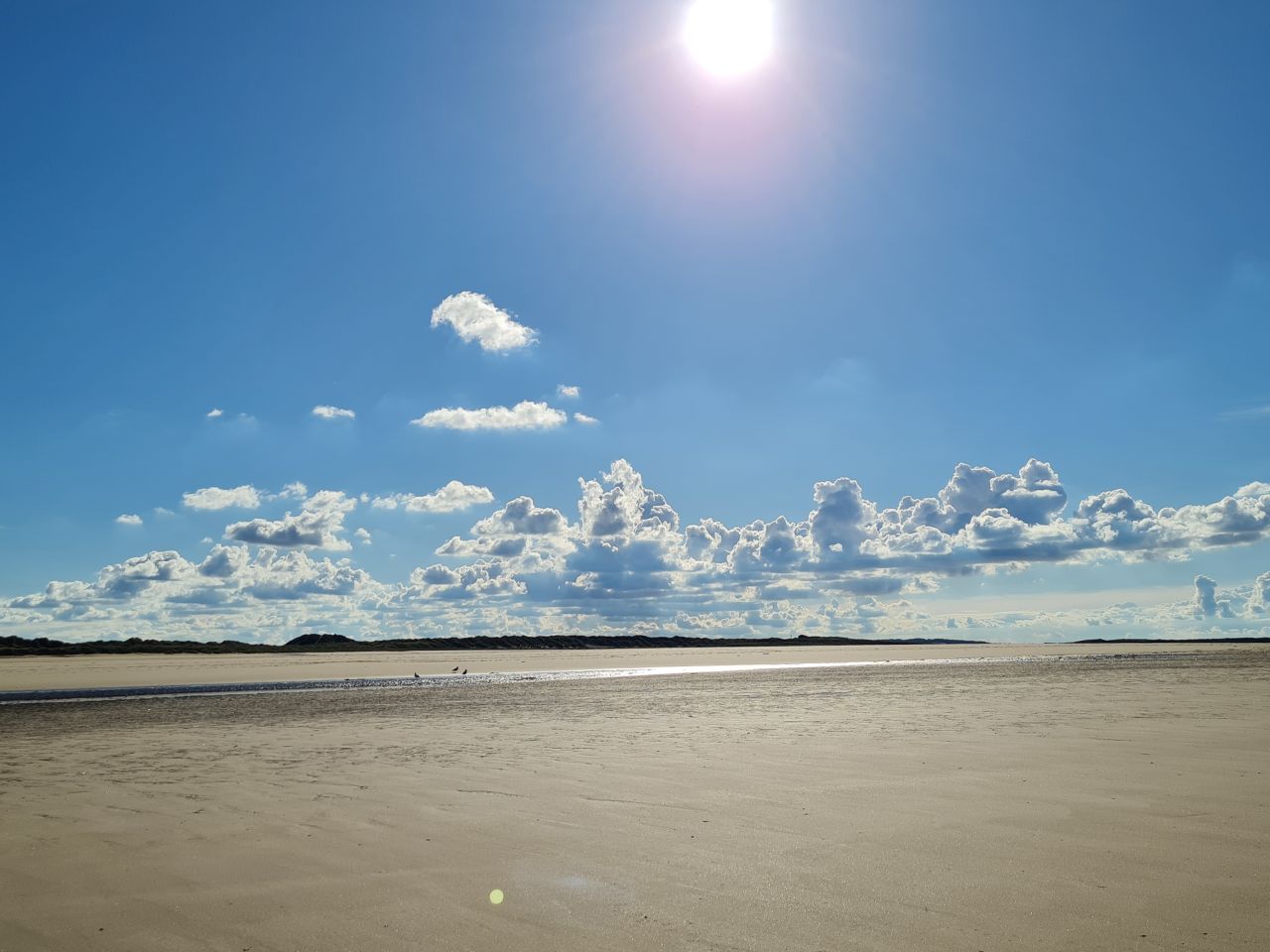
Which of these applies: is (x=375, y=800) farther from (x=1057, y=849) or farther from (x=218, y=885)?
(x=1057, y=849)

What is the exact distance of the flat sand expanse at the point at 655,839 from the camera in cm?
605

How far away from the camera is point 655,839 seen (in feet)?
28.0

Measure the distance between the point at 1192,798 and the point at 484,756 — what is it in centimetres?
1061

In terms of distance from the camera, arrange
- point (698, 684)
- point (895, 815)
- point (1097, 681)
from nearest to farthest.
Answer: point (895, 815), point (1097, 681), point (698, 684)

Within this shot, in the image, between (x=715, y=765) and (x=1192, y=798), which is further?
(x=715, y=765)

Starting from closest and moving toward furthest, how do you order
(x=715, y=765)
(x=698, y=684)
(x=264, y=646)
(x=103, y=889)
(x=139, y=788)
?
(x=103, y=889)
(x=139, y=788)
(x=715, y=765)
(x=698, y=684)
(x=264, y=646)

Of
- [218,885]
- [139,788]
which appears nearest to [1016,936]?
[218,885]

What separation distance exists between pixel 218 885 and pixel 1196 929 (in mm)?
7666

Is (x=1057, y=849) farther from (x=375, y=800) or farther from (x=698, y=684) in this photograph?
(x=698, y=684)

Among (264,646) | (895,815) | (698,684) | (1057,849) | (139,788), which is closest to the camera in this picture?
(1057,849)

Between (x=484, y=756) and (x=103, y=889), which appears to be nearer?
(x=103, y=889)

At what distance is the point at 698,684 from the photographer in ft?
122

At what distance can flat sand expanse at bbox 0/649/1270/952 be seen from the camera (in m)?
6.05

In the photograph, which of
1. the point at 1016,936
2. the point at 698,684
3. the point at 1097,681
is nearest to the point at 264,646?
the point at 698,684
